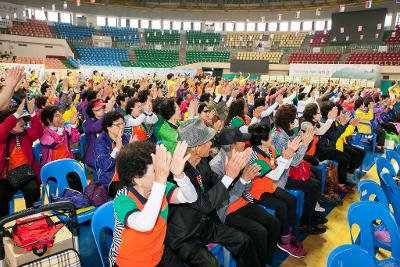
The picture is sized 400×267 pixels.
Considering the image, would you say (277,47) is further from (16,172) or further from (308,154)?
(16,172)

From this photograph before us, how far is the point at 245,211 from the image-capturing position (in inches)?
108

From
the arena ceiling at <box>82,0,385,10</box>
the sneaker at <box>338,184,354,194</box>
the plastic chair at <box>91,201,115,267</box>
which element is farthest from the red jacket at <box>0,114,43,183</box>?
the arena ceiling at <box>82,0,385,10</box>

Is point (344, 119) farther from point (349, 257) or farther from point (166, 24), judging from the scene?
point (166, 24)

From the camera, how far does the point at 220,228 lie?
7.75 feet

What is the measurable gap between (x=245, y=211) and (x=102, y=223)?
4.22 feet

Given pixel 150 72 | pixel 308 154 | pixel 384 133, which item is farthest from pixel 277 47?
pixel 308 154

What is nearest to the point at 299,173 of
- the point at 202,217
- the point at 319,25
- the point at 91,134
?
the point at 202,217

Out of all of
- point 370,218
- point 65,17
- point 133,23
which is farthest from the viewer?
point 133,23

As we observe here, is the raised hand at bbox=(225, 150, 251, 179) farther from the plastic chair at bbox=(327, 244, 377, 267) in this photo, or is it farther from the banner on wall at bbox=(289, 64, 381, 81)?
the banner on wall at bbox=(289, 64, 381, 81)

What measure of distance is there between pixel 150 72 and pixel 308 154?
49.9 ft

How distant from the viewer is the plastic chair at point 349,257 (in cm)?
145

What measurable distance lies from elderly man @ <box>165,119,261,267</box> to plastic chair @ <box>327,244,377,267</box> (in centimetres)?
85

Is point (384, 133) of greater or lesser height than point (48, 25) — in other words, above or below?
below

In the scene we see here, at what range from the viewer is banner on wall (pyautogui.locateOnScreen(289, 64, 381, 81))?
18.3 m
